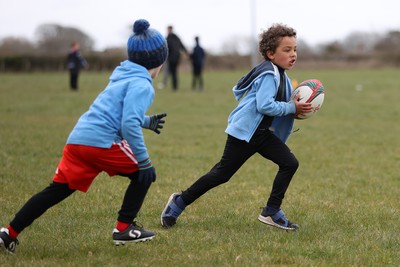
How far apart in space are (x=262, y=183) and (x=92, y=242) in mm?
3367

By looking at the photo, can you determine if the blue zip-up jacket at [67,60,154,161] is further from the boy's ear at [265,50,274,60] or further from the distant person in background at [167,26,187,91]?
the distant person in background at [167,26,187,91]

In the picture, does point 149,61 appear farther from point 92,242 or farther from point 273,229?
point 273,229

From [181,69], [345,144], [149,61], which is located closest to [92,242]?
[149,61]

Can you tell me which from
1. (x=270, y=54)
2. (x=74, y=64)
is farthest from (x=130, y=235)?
(x=74, y=64)

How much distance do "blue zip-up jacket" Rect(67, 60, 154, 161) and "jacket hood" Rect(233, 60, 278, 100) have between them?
42.8 inches

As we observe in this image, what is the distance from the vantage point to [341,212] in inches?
251

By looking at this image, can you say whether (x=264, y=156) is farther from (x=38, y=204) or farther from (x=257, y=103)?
(x=38, y=204)

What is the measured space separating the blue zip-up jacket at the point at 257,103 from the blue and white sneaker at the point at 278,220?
743 millimetres

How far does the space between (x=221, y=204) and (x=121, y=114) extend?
241 cm

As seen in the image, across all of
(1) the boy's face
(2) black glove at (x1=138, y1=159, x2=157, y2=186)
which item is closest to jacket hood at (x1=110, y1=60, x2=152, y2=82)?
(2) black glove at (x1=138, y1=159, x2=157, y2=186)

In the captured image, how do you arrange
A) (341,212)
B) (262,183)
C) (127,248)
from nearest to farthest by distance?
(127,248)
(341,212)
(262,183)

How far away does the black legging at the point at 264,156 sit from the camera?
5.53 m

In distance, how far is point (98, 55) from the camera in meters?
55.4

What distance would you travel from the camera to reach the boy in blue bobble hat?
14.7ft
